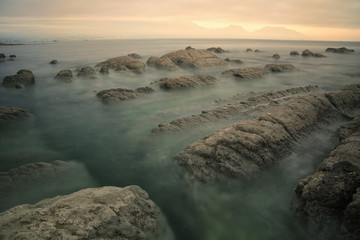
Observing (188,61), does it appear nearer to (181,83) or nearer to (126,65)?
(126,65)

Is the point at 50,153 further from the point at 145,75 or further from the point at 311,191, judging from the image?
the point at 145,75

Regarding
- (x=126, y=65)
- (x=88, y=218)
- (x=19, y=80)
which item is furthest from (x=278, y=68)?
(x=19, y=80)

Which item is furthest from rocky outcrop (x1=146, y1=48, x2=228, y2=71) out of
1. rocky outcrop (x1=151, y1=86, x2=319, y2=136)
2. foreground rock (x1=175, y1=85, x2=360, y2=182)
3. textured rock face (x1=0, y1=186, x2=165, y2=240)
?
textured rock face (x1=0, y1=186, x2=165, y2=240)

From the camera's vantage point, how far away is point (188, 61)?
25.0 metres

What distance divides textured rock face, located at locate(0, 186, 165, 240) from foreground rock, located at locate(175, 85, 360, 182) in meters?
2.11

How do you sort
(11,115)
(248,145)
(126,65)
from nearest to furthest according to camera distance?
(248,145) → (11,115) → (126,65)

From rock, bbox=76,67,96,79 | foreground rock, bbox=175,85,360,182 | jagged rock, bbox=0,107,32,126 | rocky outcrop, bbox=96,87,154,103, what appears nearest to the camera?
foreground rock, bbox=175,85,360,182

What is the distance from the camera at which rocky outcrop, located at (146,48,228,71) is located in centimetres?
2455

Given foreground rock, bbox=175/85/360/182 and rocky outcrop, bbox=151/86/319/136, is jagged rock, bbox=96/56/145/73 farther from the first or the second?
A: foreground rock, bbox=175/85/360/182

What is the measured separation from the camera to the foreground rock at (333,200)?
3.97m

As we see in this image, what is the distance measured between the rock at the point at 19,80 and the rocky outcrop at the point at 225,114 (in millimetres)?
15787

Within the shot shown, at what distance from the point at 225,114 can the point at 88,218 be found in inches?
298

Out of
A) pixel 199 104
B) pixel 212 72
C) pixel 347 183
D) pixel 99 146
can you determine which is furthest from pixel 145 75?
pixel 347 183

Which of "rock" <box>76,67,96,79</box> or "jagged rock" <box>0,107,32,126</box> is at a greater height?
"rock" <box>76,67,96,79</box>
